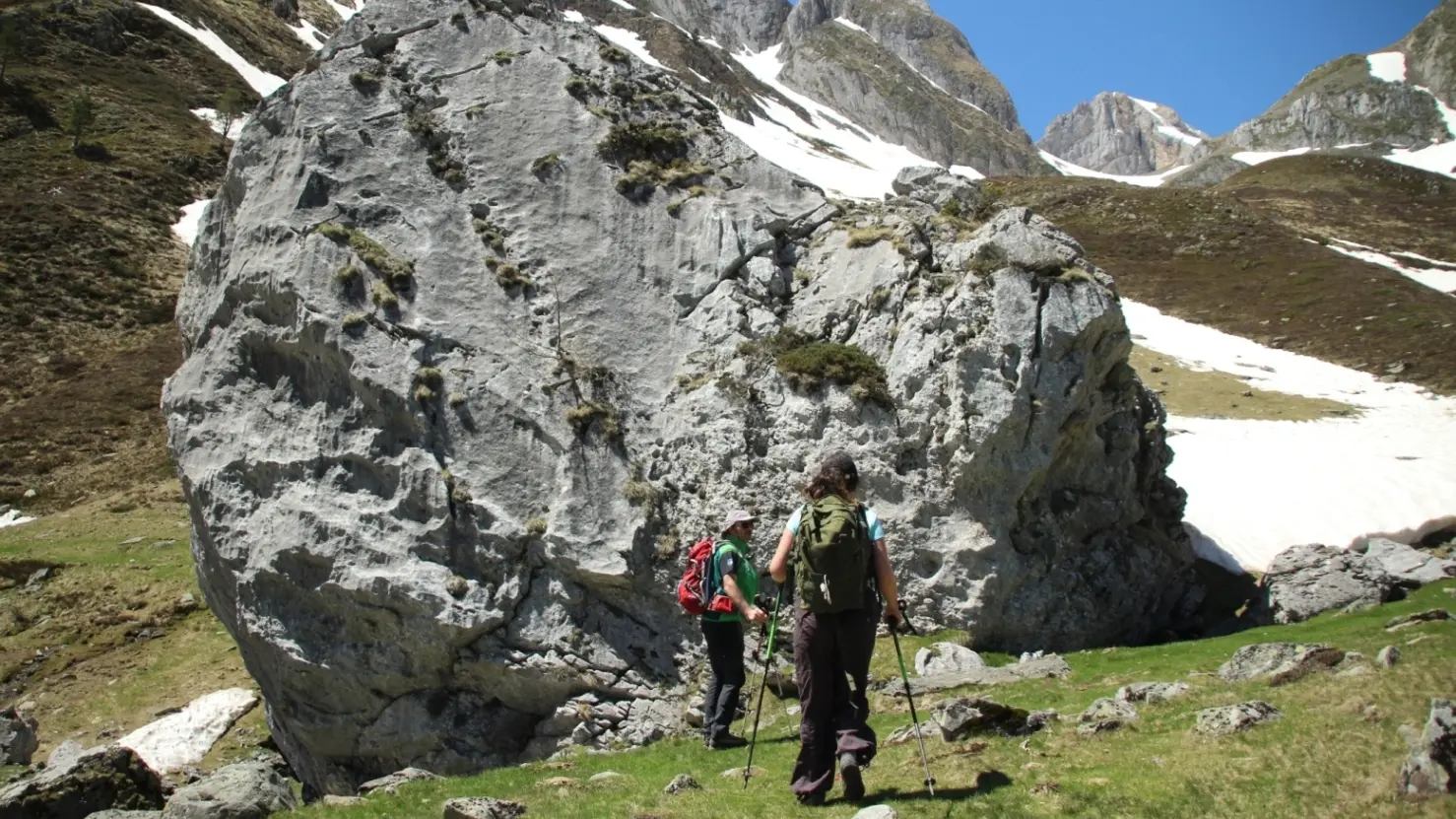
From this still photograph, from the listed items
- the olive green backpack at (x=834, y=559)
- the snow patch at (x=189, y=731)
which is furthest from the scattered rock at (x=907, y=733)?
the snow patch at (x=189, y=731)

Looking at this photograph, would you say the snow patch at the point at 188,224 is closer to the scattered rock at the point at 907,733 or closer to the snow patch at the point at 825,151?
the snow patch at the point at 825,151

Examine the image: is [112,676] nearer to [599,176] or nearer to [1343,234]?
[599,176]

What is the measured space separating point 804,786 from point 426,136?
1907 centimetres

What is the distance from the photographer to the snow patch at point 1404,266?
69688mm

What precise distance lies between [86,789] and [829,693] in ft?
31.6

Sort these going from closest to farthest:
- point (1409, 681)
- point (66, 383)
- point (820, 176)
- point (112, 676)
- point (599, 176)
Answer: point (1409, 681) < point (599, 176) < point (112, 676) < point (66, 383) < point (820, 176)

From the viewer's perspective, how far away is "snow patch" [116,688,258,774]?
71.5 ft

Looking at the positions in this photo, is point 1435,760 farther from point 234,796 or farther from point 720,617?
point 234,796

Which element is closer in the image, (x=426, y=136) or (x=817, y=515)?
(x=817, y=515)

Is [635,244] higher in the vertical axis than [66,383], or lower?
higher

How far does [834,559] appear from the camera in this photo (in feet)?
28.5

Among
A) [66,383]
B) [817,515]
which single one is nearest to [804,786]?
[817,515]

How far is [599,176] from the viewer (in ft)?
73.9

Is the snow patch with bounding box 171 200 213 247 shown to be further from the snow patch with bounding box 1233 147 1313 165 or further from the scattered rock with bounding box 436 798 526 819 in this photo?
the snow patch with bounding box 1233 147 1313 165
